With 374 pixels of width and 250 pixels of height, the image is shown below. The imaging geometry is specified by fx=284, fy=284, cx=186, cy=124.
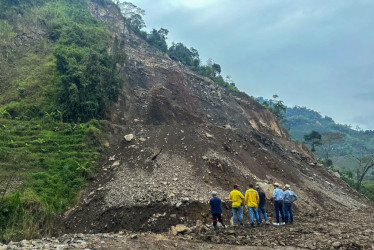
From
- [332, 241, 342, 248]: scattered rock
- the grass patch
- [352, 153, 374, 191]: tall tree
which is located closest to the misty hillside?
the grass patch

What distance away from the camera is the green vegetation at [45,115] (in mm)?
13438

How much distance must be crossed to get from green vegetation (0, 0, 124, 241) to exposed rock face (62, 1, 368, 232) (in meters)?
1.28

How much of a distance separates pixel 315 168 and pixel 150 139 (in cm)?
1698

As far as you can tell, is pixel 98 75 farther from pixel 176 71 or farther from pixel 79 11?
pixel 79 11

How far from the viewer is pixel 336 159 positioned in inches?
3172

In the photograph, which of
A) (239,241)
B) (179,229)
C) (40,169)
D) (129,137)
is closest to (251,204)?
(239,241)

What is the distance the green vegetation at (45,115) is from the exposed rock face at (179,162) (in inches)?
50.2

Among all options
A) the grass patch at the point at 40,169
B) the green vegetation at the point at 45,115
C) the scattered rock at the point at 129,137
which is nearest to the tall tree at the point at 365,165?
the scattered rock at the point at 129,137

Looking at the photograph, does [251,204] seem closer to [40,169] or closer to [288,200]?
[288,200]

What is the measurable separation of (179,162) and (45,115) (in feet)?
37.8

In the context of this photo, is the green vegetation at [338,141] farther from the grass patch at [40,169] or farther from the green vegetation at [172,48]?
the grass patch at [40,169]

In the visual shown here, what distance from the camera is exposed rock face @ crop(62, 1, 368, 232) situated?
12.8 meters

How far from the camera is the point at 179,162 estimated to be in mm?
16734

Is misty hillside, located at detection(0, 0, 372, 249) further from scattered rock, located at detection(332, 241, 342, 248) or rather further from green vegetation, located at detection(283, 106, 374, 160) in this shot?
green vegetation, located at detection(283, 106, 374, 160)
